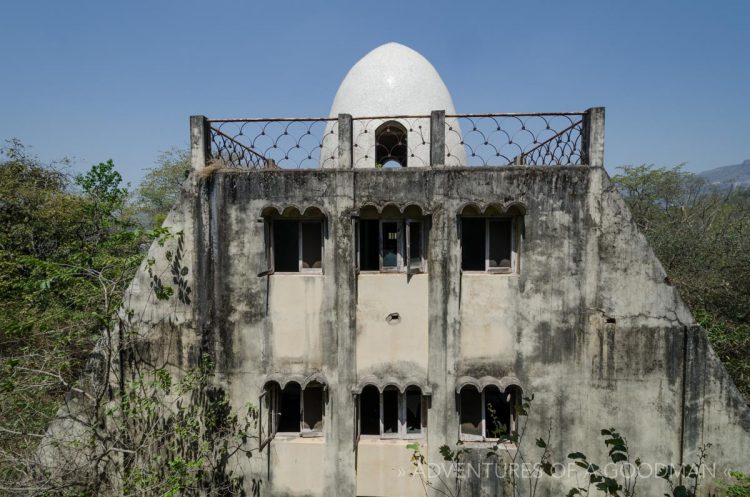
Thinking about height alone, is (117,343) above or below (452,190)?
below

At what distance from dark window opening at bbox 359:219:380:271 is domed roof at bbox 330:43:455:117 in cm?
466

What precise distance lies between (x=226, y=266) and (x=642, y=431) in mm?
7941

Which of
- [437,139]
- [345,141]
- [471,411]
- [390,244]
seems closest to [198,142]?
[345,141]

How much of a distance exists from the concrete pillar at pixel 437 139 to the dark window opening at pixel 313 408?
4.71 metres

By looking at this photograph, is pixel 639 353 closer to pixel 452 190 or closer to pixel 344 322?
pixel 452 190

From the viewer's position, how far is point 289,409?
7.23m

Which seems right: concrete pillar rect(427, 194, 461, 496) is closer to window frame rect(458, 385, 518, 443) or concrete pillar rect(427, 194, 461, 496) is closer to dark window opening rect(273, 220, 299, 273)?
window frame rect(458, 385, 518, 443)

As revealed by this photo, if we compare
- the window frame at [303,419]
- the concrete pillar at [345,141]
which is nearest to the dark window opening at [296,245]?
the concrete pillar at [345,141]

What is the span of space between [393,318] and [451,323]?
1033mm

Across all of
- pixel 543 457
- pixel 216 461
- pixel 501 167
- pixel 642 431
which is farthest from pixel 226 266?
pixel 642 431

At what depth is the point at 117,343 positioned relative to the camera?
22.2ft

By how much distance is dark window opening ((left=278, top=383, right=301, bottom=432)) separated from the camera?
7199mm

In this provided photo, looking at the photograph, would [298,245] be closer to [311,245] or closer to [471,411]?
[311,245]

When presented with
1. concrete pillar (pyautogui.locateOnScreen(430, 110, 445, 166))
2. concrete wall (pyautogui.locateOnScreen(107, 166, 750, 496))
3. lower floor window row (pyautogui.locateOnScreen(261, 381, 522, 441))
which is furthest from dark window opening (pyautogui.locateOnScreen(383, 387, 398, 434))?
concrete pillar (pyautogui.locateOnScreen(430, 110, 445, 166))
